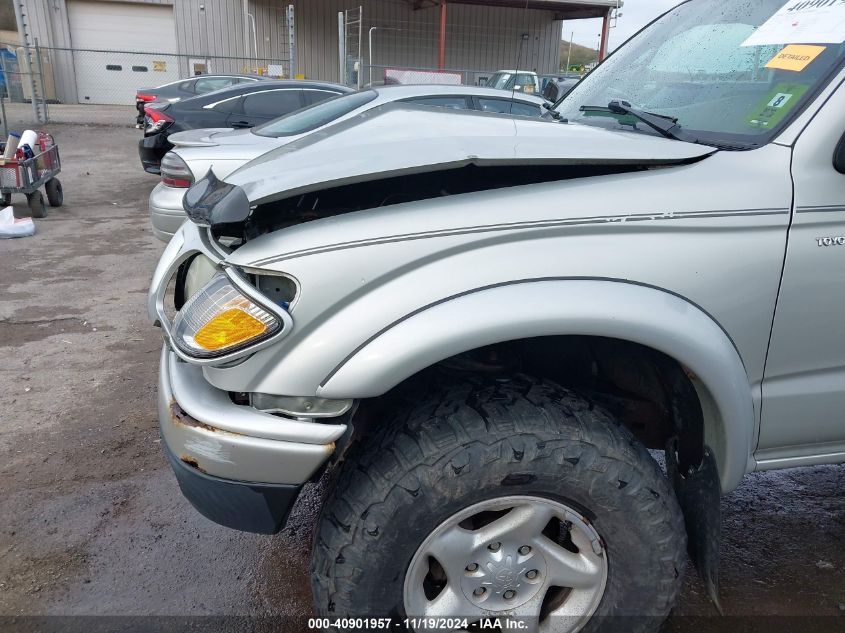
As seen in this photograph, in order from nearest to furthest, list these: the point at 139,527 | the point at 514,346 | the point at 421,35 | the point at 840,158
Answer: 1. the point at 840,158
2. the point at 514,346
3. the point at 139,527
4. the point at 421,35

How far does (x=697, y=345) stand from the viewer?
5.41 ft

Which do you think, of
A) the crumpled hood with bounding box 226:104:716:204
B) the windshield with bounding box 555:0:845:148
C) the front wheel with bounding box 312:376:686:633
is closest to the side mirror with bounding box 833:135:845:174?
the windshield with bounding box 555:0:845:148

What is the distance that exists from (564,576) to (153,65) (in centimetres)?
2713

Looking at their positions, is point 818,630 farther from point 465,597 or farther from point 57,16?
point 57,16

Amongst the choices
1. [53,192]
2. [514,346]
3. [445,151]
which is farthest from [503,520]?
[53,192]

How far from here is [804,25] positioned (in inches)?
81.7

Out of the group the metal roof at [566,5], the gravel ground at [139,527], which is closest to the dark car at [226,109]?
the gravel ground at [139,527]

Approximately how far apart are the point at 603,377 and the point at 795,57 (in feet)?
3.73

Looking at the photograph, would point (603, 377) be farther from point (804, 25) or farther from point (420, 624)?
point (804, 25)

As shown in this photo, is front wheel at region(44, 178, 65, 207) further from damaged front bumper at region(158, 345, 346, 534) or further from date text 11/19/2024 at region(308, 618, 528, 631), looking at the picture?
date text 11/19/2024 at region(308, 618, 528, 631)

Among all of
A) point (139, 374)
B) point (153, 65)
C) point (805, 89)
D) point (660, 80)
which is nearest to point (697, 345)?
point (805, 89)

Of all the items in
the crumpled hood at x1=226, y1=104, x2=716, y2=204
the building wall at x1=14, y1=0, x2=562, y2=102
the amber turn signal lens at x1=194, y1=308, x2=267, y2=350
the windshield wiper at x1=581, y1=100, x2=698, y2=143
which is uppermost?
the building wall at x1=14, y1=0, x2=562, y2=102

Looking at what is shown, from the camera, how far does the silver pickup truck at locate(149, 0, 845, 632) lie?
158 centimetres

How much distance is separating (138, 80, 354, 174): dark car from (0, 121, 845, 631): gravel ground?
483cm
